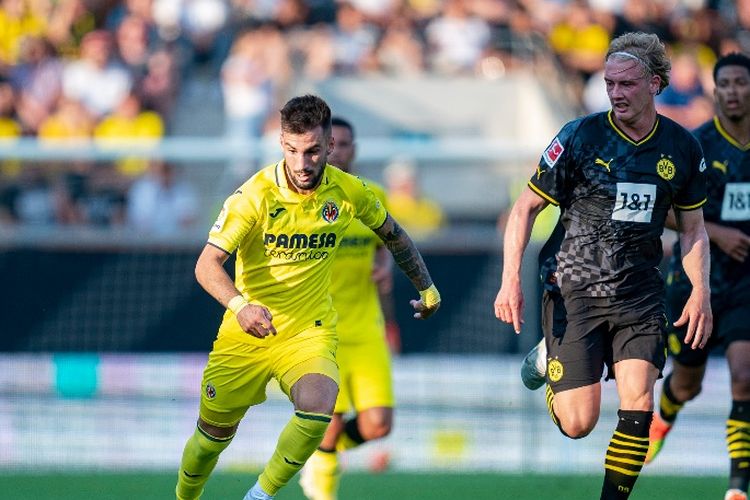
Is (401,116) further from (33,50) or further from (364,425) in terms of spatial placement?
(364,425)

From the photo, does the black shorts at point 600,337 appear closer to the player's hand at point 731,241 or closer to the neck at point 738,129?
the player's hand at point 731,241

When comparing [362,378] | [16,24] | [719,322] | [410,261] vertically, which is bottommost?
[362,378]

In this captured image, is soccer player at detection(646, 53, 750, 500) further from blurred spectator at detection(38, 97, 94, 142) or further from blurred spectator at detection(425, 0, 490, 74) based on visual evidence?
blurred spectator at detection(38, 97, 94, 142)

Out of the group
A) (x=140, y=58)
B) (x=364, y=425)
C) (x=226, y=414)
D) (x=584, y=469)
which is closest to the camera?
(x=226, y=414)

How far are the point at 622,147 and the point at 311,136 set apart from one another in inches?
64.1

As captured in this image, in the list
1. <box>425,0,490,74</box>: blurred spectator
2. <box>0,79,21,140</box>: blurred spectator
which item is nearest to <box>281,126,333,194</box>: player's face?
<box>0,79,21,140</box>: blurred spectator

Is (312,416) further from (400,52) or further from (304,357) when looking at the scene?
(400,52)

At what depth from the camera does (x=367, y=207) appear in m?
7.43

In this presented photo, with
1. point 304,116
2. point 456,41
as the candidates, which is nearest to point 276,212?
point 304,116

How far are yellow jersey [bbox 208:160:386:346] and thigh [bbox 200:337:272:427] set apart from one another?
76 millimetres

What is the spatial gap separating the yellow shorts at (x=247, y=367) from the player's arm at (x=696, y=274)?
1886 millimetres

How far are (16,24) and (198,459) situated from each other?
10.4 m

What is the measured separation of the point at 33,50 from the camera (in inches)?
611

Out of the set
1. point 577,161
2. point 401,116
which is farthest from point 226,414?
point 401,116
